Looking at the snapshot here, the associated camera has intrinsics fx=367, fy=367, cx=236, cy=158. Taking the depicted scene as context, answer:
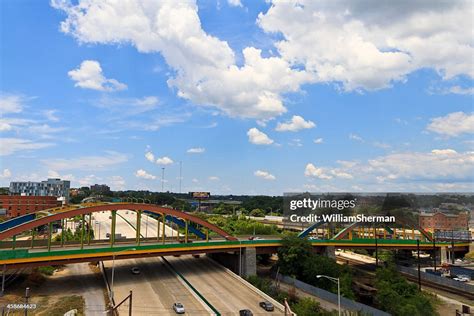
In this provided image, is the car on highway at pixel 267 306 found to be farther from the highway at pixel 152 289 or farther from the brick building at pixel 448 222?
the brick building at pixel 448 222

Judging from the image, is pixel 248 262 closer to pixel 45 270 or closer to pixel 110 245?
pixel 110 245

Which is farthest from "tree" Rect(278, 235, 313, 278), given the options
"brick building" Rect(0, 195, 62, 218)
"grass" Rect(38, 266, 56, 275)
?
"brick building" Rect(0, 195, 62, 218)

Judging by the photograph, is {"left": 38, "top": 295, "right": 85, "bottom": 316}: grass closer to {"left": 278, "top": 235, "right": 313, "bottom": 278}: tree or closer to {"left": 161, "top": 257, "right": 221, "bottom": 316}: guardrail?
{"left": 161, "top": 257, "right": 221, "bottom": 316}: guardrail

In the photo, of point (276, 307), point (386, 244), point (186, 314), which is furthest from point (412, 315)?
point (386, 244)

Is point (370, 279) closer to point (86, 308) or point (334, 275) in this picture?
point (334, 275)

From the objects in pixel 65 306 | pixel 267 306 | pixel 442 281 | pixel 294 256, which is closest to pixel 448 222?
pixel 442 281

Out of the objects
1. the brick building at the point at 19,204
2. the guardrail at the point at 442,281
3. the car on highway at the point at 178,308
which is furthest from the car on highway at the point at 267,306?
the brick building at the point at 19,204
